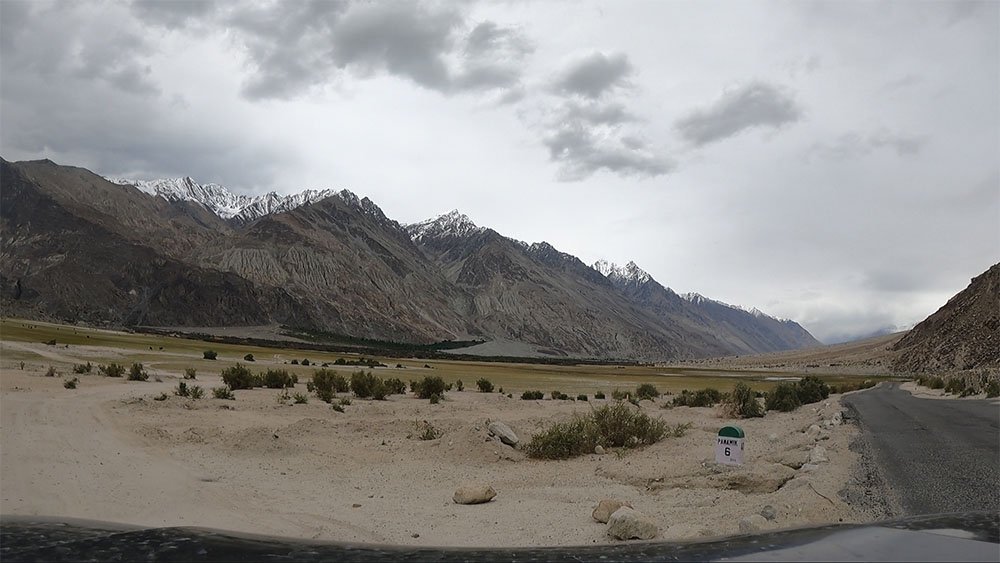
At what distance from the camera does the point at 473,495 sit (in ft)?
30.8

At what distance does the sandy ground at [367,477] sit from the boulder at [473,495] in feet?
0.42

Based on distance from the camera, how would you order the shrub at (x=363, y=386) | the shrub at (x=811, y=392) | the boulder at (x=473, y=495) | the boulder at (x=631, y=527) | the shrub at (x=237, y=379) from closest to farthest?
the boulder at (x=631, y=527) → the boulder at (x=473, y=495) → the shrub at (x=237, y=379) → the shrub at (x=363, y=386) → the shrub at (x=811, y=392)

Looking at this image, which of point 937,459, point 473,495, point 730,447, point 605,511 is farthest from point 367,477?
point 937,459

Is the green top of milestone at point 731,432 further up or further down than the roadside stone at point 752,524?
further up

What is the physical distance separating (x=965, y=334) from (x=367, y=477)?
92.8m

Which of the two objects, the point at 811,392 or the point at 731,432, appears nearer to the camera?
the point at 731,432

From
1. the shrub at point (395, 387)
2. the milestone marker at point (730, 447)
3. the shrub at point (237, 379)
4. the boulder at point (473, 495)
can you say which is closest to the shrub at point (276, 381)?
the shrub at point (237, 379)

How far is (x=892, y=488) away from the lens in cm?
837

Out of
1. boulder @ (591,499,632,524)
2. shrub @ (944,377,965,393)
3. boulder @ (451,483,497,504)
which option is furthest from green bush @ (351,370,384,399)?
shrub @ (944,377,965,393)

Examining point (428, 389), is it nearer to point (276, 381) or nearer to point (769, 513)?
point (276, 381)

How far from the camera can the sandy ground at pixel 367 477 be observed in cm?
771

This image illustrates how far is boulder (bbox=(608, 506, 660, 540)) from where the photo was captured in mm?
6463

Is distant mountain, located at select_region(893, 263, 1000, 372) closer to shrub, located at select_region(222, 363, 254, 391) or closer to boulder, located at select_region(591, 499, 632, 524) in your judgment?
shrub, located at select_region(222, 363, 254, 391)

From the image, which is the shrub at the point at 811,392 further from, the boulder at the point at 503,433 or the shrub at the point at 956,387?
the boulder at the point at 503,433
